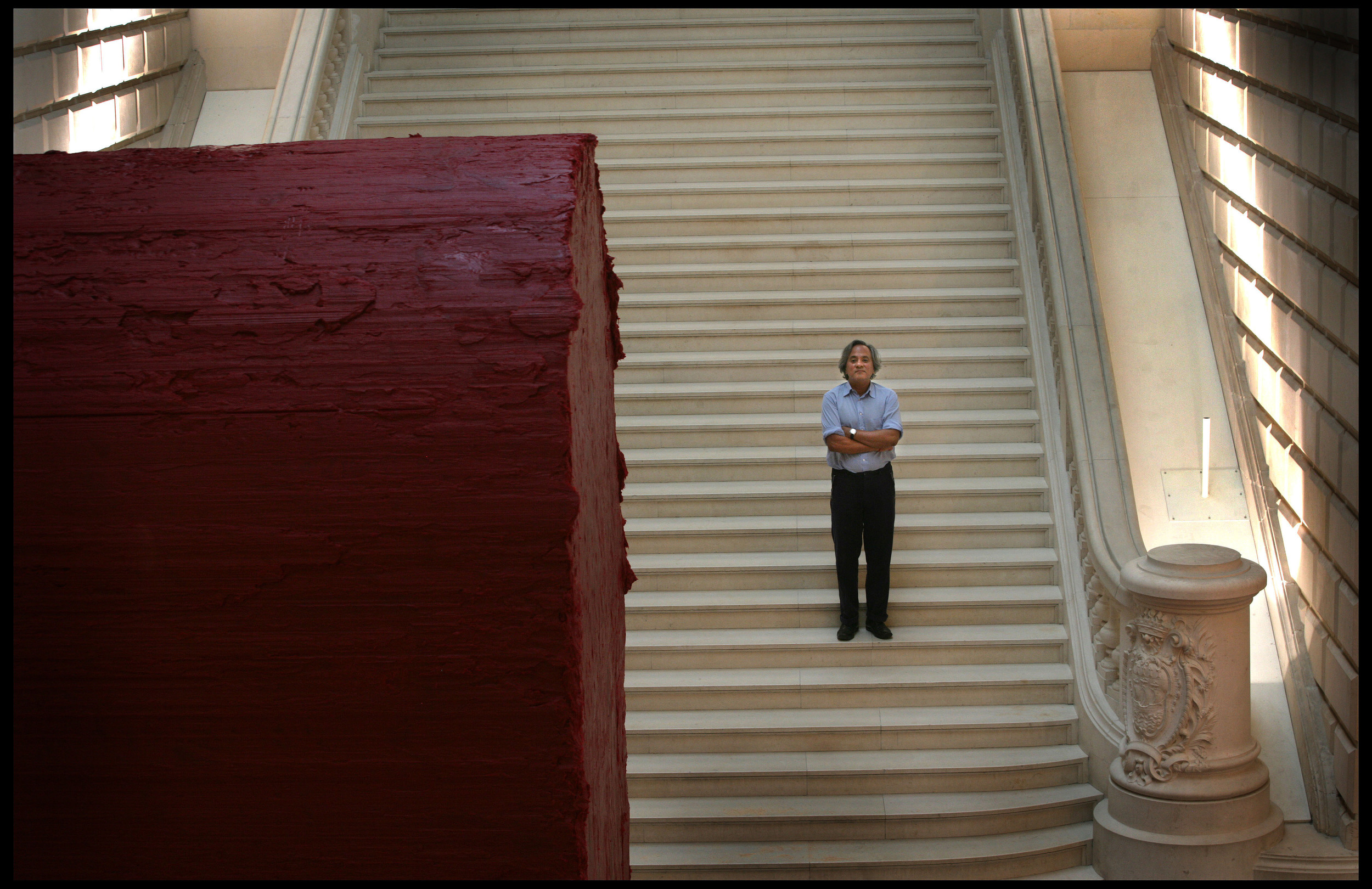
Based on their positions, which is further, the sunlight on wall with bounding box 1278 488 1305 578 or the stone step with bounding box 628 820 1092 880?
the sunlight on wall with bounding box 1278 488 1305 578

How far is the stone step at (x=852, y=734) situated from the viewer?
→ 5.35 metres

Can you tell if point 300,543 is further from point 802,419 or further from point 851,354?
point 802,419

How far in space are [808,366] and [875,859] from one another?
3.48 metres

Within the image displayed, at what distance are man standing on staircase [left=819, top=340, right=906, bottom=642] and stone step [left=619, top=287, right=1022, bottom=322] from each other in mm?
1897

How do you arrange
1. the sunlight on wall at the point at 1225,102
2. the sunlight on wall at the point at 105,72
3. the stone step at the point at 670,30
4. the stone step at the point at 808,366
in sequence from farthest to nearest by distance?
the stone step at the point at 670,30, the stone step at the point at 808,366, the sunlight on wall at the point at 105,72, the sunlight on wall at the point at 1225,102

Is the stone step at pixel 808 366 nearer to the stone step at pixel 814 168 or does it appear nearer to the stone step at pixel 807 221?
the stone step at pixel 807 221

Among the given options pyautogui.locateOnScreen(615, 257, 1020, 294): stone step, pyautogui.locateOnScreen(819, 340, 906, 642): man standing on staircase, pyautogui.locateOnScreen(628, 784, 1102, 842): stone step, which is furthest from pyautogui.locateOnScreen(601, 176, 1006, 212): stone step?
pyautogui.locateOnScreen(628, 784, 1102, 842): stone step

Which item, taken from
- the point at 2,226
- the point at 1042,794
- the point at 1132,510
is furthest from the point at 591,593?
the point at 1132,510

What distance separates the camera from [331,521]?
0.73 m

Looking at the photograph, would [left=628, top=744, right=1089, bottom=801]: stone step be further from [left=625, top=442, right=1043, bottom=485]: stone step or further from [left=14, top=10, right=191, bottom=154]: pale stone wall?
[left=14, top=10, right=191, bottom=154]: pale stone wall

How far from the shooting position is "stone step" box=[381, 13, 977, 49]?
31.7 feet

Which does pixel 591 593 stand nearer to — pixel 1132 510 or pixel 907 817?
pixel 907 817

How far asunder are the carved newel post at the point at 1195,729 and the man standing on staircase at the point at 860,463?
1.43 metres

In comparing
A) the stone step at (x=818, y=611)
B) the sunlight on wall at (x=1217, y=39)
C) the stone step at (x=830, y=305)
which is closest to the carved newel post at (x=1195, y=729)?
the stone step at (x=818, y=611)
